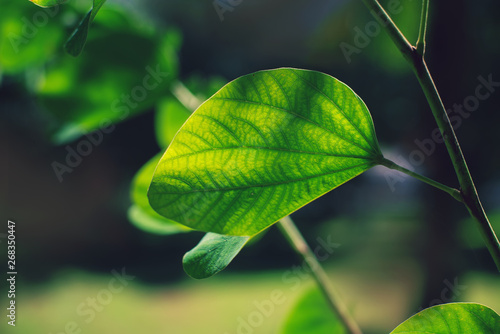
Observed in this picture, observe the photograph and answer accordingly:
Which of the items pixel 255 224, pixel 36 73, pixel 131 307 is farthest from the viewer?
pixel 131 307

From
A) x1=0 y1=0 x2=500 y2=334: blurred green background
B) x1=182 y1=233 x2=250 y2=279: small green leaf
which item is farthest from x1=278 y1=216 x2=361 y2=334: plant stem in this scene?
x1=0 y1=0 x2=500 y2=334: blurred green background

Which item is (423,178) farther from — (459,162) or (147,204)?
(147,204)

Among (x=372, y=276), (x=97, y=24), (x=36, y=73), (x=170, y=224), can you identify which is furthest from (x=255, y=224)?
(x=372, y=276)

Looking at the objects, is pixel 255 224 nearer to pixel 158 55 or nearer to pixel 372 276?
pixel 158 55

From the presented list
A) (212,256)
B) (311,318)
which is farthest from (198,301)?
(212,256)

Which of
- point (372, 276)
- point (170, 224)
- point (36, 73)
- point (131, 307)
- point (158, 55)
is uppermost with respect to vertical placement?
point (36, 73)

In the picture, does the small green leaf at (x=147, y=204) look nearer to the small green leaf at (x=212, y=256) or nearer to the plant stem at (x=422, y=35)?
the small green leaf at (x=212, y=256)

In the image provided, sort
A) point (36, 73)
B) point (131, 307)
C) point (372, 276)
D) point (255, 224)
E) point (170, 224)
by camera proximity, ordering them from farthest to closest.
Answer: point (372, 276)
point (131, 307)
point (36, 73)
point (170, 224)
point (255, 224)

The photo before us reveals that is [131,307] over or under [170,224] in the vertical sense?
under
